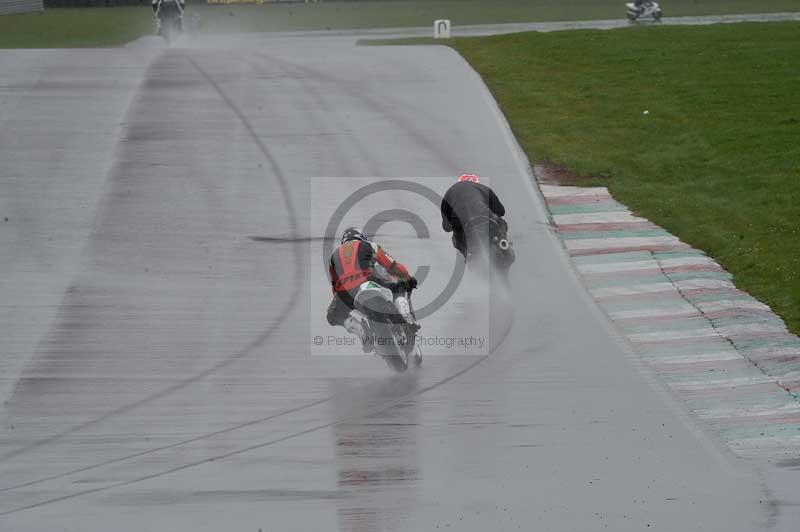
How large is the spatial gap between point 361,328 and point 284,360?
1209 mm

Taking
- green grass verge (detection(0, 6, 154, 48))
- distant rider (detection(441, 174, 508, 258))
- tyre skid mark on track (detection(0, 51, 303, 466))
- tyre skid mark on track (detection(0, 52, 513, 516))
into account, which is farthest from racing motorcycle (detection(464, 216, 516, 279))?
green grass verge (detection(0, 6, 154, 48))

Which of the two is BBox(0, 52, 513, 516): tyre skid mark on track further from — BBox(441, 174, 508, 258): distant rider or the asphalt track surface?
BBox(441, 174, 508, 258): distant rider

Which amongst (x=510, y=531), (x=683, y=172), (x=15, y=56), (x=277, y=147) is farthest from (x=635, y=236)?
(x=15, y=56)

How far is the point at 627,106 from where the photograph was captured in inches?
985

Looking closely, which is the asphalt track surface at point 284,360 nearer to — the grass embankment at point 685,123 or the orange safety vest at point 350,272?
the orange safety vest at point 350,272

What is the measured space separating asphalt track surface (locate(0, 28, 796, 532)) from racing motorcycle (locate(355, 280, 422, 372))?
345mm

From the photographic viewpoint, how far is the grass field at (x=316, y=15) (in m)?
41.9

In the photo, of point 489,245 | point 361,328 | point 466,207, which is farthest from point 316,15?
point 361,328

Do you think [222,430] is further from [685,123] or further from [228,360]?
[685,123]

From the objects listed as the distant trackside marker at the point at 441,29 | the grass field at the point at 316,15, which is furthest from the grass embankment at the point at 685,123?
the grass field at the point at 316,15

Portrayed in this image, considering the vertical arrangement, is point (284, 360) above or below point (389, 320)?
below

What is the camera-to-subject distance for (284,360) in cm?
1289

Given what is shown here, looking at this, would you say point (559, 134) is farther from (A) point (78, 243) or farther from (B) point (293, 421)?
(B) point (293, 421)

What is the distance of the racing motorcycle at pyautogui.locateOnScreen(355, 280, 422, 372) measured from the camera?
12.0 m
